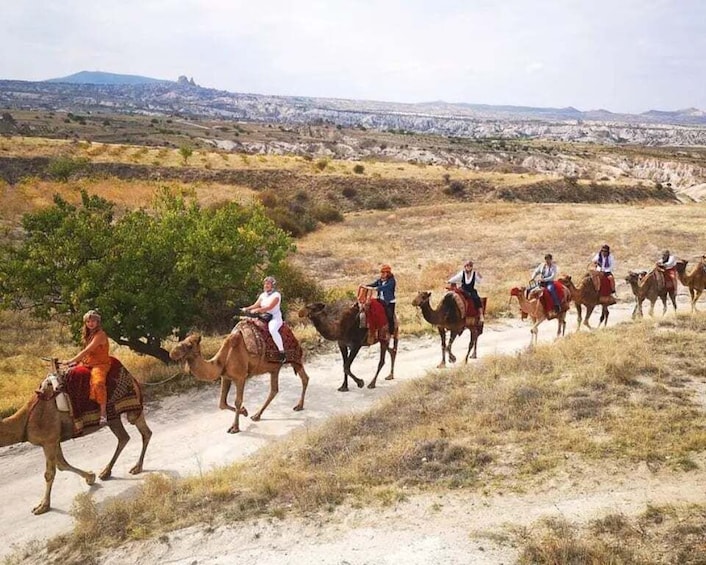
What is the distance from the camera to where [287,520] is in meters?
8.16

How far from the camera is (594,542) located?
6.85 metres

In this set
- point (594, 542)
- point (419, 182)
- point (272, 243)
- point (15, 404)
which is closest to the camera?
point (594, 542)

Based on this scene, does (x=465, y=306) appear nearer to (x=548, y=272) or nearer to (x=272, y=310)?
(x=548, y=272)

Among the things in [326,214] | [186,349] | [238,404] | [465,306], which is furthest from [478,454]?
[326,214]

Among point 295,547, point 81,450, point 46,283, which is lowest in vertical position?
point 81,450

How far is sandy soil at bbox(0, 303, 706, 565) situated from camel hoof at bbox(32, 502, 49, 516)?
8cm

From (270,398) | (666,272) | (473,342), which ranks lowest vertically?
(270,398)

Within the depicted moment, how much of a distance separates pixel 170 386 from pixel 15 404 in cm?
338

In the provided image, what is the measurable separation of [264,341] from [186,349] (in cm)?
199

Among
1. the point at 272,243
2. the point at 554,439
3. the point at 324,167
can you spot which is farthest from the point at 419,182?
the point at 554,439

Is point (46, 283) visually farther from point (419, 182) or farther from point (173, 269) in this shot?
point (419, 182)

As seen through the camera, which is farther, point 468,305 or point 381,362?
point 468,305

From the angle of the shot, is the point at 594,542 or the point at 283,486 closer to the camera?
the point at 594,542

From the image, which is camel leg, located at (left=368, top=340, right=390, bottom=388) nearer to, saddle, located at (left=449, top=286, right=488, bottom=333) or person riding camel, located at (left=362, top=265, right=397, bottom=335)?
person riding camel, located at (left=362, top=265, right=397, bottom=335)
